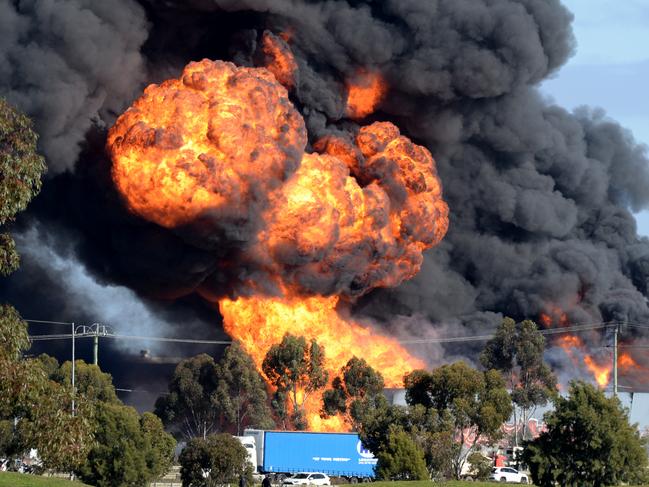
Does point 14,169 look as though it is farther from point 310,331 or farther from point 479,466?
point 310,331

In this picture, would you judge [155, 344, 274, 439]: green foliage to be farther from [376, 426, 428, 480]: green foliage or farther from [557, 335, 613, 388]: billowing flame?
[376, 426, 428, 480]: green foliage

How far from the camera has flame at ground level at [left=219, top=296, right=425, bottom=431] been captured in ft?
328

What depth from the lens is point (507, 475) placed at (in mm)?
85500

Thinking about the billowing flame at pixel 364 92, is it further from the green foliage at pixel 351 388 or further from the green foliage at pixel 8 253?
the green foliage at pixel 8 253

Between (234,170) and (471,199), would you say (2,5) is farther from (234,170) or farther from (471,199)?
(471,199)

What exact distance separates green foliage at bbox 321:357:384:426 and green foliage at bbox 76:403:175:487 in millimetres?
34572

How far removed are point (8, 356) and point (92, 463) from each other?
1064 inches

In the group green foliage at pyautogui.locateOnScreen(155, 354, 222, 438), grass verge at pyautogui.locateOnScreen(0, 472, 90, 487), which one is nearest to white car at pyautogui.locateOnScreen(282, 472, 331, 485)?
green foliage at pyautogui.locateOnScreen(155, 354, 222, 438)

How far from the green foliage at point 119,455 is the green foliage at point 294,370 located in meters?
34.6

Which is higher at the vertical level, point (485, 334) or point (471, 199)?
point (471, 199)

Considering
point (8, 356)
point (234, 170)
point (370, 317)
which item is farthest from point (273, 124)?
point (8, 356)

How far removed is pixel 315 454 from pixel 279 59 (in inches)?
1201

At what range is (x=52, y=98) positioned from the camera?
86.6m

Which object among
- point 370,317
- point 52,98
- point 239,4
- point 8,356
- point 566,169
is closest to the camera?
point 8,356
